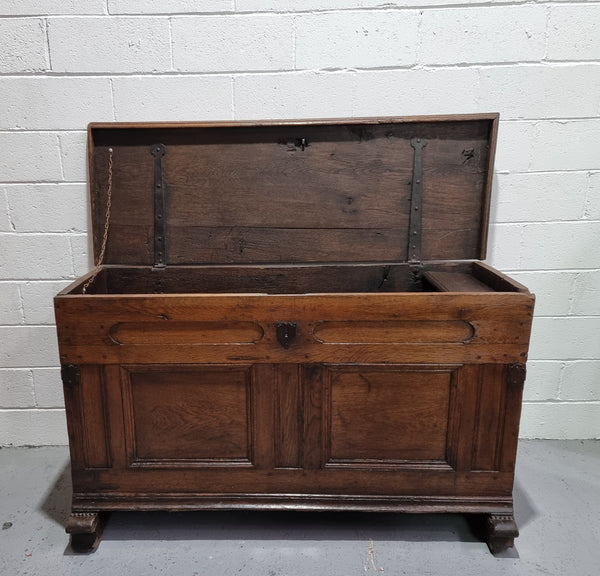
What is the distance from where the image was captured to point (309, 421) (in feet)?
4.78

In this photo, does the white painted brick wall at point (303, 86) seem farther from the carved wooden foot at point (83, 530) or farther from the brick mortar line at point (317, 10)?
Result: the carved wooden foot at point (83, 530)

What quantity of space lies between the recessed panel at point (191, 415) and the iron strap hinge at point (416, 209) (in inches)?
29.9

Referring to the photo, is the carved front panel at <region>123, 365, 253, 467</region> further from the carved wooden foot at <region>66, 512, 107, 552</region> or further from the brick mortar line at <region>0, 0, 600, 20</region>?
the brick mortar line at <region>0, 0, 600, 20</region>

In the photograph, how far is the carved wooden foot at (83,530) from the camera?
1.47m

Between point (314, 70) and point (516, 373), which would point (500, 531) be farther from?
point (314, 70)

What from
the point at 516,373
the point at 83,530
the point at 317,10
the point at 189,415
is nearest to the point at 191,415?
the point at 189,415

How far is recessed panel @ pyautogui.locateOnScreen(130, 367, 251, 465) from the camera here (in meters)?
1.44

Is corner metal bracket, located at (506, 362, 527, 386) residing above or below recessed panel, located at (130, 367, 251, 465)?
above

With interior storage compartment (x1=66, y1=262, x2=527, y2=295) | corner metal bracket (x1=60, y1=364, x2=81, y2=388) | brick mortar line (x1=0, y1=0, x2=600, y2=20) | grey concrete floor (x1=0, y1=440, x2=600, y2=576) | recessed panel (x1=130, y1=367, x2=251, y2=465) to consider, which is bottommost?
grey concrete floor (x1=0, y1=440, x2=600, y2=576)

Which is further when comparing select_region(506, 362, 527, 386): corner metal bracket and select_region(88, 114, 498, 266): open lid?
select_region(88, 114, 498, 266): open lid

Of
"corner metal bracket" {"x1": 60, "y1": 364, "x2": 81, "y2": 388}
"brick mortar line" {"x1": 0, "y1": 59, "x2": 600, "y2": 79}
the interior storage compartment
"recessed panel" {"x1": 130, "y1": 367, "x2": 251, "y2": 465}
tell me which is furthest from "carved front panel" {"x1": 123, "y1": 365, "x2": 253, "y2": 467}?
"brick mortar line" {"x1": 0, "y1": 59, "x2": 600, "y2": 79}

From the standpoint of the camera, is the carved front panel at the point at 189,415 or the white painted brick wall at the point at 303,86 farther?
the white painted brick wall at the point at 303,86

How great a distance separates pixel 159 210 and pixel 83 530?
40.4 inches

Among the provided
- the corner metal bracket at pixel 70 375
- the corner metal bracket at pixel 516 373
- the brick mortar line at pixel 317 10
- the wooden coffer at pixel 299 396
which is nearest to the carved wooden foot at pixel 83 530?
the wooden coffer at pixel 299 396
